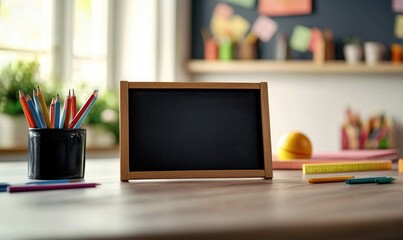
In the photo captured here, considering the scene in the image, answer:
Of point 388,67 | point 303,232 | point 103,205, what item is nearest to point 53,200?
point 103,205

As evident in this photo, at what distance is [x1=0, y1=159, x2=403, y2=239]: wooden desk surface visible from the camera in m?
0.67

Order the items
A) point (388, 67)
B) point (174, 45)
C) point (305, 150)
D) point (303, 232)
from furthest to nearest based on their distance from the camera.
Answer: point (174, 45)
point (388, 67)
point (305, 150)
point (303, 232)

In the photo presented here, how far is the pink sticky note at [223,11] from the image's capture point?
459cm

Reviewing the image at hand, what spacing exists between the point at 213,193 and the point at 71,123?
40 cm

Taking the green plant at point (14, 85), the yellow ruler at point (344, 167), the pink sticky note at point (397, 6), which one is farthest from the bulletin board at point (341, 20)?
the yellow ruler at point (344, 167)

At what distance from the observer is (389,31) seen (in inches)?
167

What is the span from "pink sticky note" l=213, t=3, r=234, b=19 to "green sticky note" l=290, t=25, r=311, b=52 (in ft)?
1.47

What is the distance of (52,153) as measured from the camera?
1.25 meters

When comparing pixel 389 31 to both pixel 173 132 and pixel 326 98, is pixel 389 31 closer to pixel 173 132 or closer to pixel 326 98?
pixel 326 98

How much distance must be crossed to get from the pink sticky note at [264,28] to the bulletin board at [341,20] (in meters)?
0.03

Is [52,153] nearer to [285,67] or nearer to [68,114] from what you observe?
[68,114]

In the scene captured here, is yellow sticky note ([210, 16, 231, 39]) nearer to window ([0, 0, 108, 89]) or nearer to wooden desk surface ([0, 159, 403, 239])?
window ([0, 0, 108, 89])

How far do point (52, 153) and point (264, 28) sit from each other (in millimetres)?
3413

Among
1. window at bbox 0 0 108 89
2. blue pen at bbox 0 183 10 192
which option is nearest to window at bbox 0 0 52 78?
window at bbox 0 0 108 89
